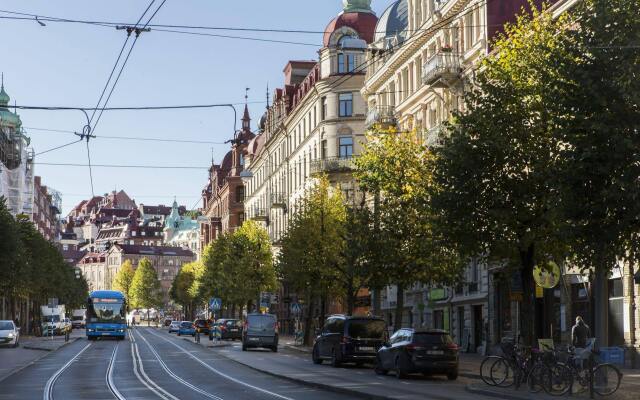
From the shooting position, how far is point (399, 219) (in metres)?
43.6

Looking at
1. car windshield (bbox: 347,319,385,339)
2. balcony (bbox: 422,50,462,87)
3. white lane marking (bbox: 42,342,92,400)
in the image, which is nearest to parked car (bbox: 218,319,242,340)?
balcony (bbox: 422,50,462,87)

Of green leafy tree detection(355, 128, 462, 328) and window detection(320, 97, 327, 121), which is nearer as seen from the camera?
green leafy tree detection(355, 128, 462, 328)

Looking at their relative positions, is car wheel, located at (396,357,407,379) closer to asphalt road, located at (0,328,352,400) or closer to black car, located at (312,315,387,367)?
asphalt road, located at (0,328,352,400)

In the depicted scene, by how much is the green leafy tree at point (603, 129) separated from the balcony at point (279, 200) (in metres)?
74.5

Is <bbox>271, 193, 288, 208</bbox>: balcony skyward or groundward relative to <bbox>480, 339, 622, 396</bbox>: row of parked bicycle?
skyward

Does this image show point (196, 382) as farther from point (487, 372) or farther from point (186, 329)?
point (186, 329)

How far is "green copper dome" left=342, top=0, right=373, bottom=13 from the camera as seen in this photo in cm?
8425

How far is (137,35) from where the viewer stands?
27.1 metres

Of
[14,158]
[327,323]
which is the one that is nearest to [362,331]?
[327,323]

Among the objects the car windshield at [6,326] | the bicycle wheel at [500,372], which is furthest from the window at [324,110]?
the bicycle wheel at [500,372]

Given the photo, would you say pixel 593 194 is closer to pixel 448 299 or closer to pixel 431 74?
pixel 431 74

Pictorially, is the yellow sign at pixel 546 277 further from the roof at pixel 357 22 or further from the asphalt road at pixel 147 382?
the roof at pixel 357 22

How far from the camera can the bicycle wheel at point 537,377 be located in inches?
1028

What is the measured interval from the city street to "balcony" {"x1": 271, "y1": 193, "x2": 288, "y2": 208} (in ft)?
171
